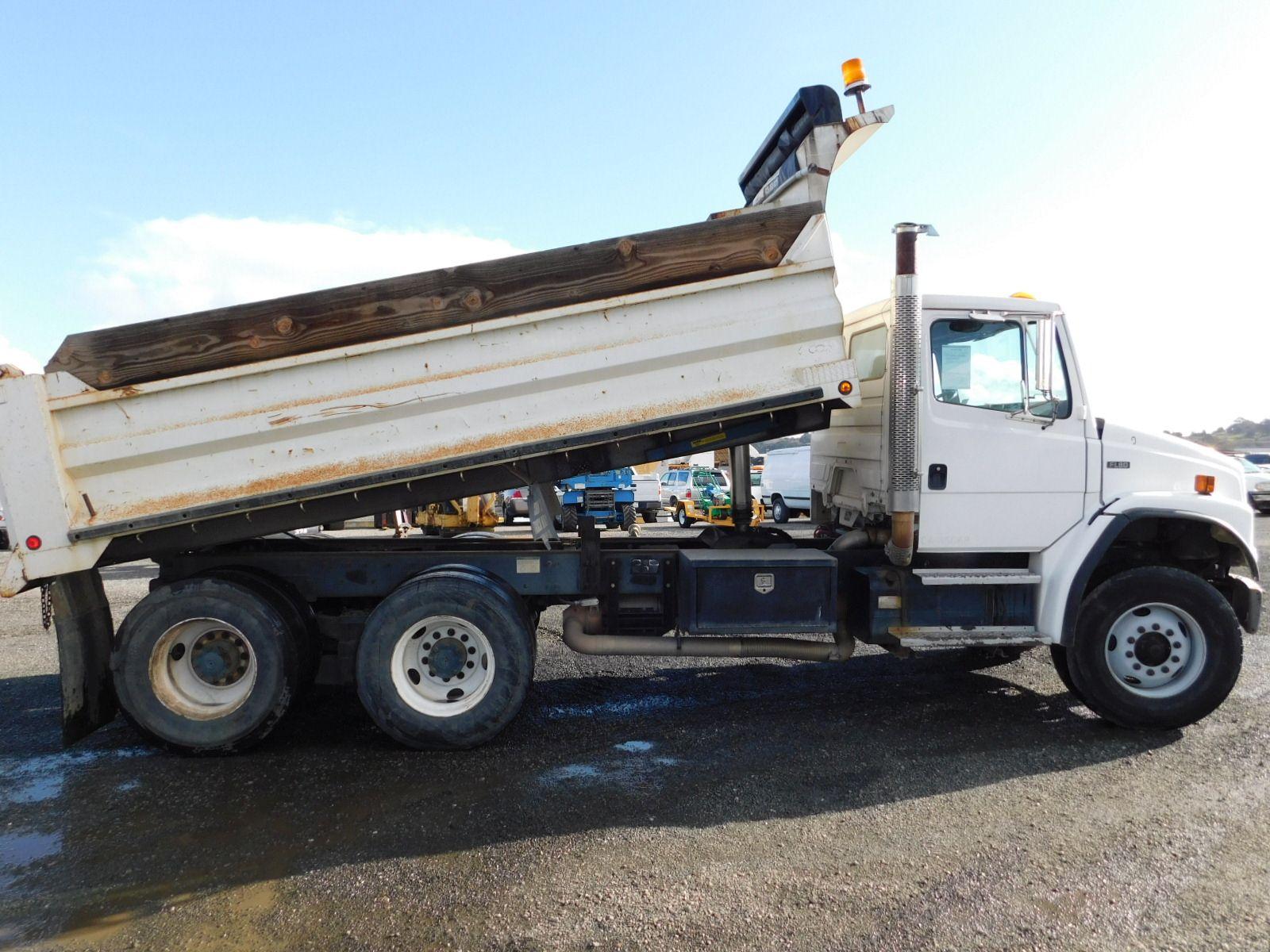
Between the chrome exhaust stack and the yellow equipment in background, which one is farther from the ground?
the chrome exhaust stack

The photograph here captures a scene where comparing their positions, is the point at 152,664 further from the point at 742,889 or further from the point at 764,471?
the point at 764,471

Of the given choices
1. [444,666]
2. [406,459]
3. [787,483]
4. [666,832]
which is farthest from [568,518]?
[666,832]

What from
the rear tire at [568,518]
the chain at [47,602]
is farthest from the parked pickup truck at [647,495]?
the chain at [47,602]

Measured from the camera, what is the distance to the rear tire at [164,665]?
471cm

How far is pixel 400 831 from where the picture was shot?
12.4 ft

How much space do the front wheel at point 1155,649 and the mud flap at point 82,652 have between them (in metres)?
6.21

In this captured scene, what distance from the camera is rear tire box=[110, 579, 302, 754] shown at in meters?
4.71

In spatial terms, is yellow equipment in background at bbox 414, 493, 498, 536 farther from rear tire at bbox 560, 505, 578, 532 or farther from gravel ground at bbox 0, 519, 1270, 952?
gravel ground at bbox 0, 519, 1270, 952

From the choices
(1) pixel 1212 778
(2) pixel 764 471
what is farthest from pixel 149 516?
(2) pixel 764 471

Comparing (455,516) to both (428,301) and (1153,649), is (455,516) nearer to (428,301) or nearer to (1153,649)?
(428,301)

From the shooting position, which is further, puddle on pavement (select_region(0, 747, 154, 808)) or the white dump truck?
the white dump truck

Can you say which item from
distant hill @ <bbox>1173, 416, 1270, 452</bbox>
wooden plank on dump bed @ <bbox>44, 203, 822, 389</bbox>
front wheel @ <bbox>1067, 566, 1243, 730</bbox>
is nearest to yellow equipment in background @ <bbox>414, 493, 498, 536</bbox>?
wooden plank on dump bed @ <bbox>44, 203, 822, 389</bbox>

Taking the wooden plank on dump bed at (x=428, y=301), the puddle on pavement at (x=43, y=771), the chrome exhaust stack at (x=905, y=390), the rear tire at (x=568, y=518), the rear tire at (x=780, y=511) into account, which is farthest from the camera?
the rear tire at (x=780, y=511)

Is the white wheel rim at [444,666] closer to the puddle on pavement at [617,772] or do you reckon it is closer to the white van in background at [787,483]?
the puddle on pavement at [617,772]
